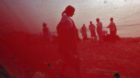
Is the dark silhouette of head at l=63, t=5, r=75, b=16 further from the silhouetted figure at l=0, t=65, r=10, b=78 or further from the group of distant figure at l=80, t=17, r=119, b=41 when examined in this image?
the silhouetted figure at l=0, t=65, r=10, b=78

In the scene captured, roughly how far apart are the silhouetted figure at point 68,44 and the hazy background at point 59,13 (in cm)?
5

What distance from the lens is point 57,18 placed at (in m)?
2.79

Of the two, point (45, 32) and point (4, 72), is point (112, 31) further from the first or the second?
point (4, 72)

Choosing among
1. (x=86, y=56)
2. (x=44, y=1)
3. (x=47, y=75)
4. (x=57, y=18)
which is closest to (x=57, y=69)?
(x=47, y=75)

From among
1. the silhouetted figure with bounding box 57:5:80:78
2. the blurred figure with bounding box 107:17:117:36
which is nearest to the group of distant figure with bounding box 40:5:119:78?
the silhouetted figure with bounding box 57:5:80:78

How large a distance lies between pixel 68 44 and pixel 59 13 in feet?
0.96

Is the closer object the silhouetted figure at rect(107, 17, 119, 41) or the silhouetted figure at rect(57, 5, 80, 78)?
the silhouetted figure at rect(107, 17, 119, 41)

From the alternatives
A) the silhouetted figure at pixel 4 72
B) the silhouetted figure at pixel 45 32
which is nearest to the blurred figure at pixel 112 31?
the silhouetted figure at pixel 45 32

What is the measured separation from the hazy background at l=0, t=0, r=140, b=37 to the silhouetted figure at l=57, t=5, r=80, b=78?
49mm

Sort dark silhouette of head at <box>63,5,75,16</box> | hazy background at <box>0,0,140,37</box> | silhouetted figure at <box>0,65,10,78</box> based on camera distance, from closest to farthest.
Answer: hazy background at <box>0,0,140,37</box>, dark silhouette of head at <box>63,5,75,16</box>, silhouetted figure at <box>0,65,10,78</box>

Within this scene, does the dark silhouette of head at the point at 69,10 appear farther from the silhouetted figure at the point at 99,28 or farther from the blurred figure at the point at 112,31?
the blurred figure at the point at 112,31

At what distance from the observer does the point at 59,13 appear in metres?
2.77

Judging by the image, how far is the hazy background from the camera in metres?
2.58

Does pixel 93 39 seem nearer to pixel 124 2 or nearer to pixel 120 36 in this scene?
pixel 120 36
